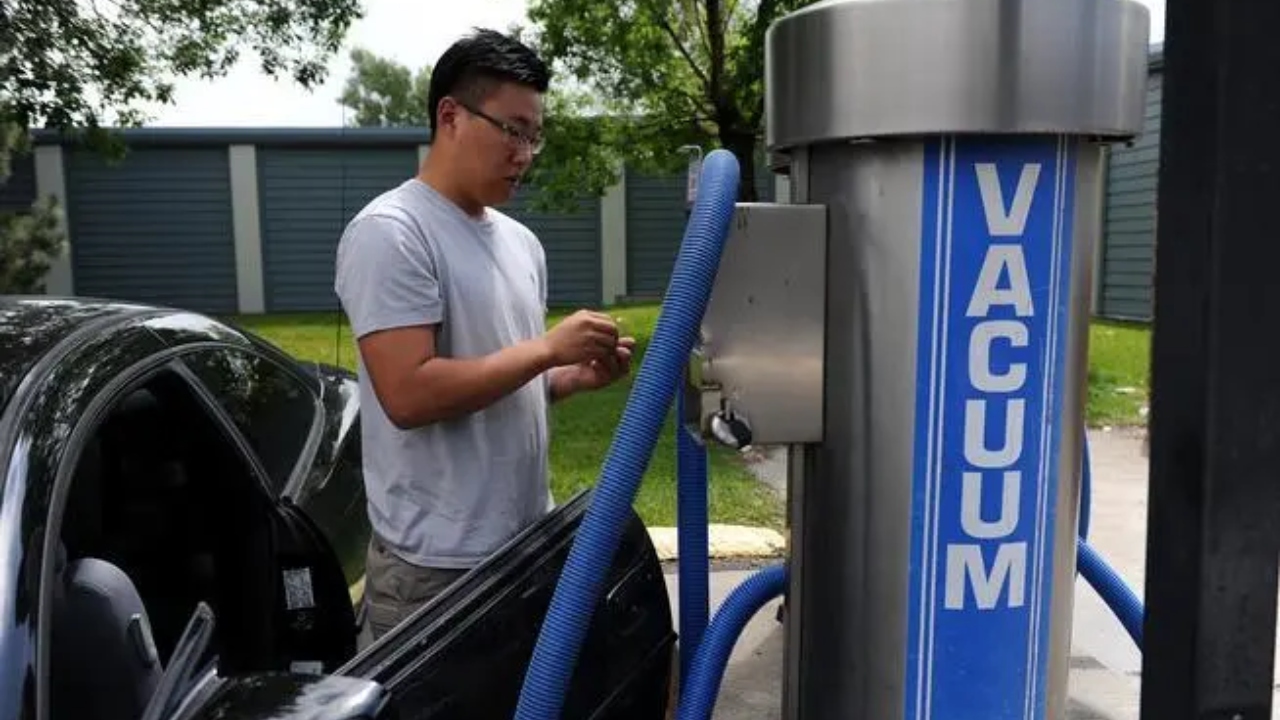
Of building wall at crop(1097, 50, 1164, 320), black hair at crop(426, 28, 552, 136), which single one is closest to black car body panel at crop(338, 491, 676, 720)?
black hair at crop(426, 28, 552, 136)

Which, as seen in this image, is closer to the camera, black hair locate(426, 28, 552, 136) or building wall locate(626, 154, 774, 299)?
black hair locate(426, 28, 552, 136)

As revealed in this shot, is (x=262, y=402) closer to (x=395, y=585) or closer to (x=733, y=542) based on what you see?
(x=395, y=585)

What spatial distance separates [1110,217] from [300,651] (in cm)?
1504

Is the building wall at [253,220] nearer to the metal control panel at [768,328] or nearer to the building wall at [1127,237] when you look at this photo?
the building wall at [1127,237]

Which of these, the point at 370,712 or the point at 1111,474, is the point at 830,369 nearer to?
the point at 370,712

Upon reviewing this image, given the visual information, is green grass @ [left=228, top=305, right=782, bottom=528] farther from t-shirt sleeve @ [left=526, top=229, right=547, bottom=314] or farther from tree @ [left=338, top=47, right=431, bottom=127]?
tree @ [left=338, top=47, right=431, bottom=127]

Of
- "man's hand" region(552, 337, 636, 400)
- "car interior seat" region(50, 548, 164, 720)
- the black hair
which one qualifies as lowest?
"car interior seat" region(50, 548, 164, 720)

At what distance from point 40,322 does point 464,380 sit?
698 mm

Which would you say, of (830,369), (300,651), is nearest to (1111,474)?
(300,651)

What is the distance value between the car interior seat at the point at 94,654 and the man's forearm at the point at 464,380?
Result: 52cm

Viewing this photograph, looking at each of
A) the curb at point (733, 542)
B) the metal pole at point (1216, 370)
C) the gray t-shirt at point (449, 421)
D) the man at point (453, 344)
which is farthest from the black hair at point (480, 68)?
the curb at point (733, 542)

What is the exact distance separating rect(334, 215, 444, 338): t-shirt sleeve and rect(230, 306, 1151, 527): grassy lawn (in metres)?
0.52

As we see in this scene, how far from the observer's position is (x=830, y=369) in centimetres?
133

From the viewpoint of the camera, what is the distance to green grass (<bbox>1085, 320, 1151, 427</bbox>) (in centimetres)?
871
